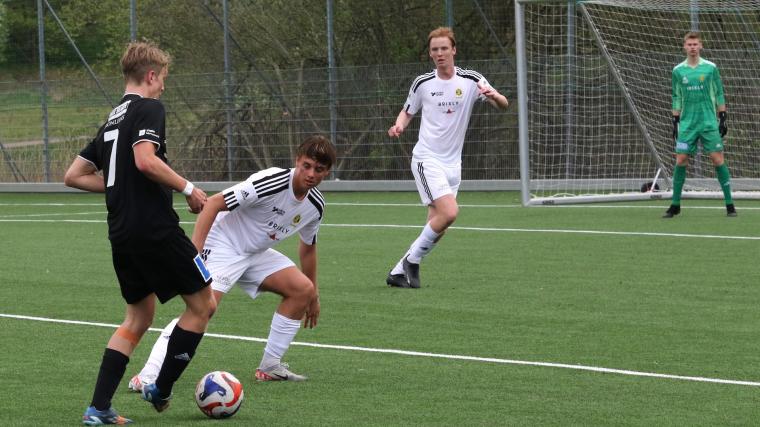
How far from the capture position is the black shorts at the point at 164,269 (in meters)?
5.92

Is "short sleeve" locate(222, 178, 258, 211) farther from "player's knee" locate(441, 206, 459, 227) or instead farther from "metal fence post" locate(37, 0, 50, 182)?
"metal fence post" locate(37, 0, 50, 182)

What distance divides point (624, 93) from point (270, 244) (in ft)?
45.1

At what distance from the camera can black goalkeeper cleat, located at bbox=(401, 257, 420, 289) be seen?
11.1m

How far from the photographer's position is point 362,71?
957 inches

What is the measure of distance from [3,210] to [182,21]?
604cm

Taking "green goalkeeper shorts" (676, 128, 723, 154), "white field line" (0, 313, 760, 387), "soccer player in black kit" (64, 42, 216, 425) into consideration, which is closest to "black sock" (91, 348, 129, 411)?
"soccer player in black kit" (64, 42, 216, 425)

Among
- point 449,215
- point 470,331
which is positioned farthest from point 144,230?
point 449,215

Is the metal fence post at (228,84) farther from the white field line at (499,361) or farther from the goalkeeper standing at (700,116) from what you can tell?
the white field line at (499,361)

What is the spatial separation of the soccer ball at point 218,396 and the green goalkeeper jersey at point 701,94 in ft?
A: 37.5

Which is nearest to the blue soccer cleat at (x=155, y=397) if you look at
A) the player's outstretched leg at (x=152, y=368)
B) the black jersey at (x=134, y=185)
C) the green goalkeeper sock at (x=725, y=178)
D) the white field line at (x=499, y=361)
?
the player's outstretched leg at (x=152, y=368)

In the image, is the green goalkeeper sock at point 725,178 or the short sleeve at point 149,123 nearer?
the short sleeve at point 149,123

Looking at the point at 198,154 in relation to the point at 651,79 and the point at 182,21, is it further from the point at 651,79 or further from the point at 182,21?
the point at 651,79

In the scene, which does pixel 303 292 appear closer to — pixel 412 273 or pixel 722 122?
pixel 412 273

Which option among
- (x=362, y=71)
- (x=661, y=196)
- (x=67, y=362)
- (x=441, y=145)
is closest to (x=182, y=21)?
(x=362, y=71)
